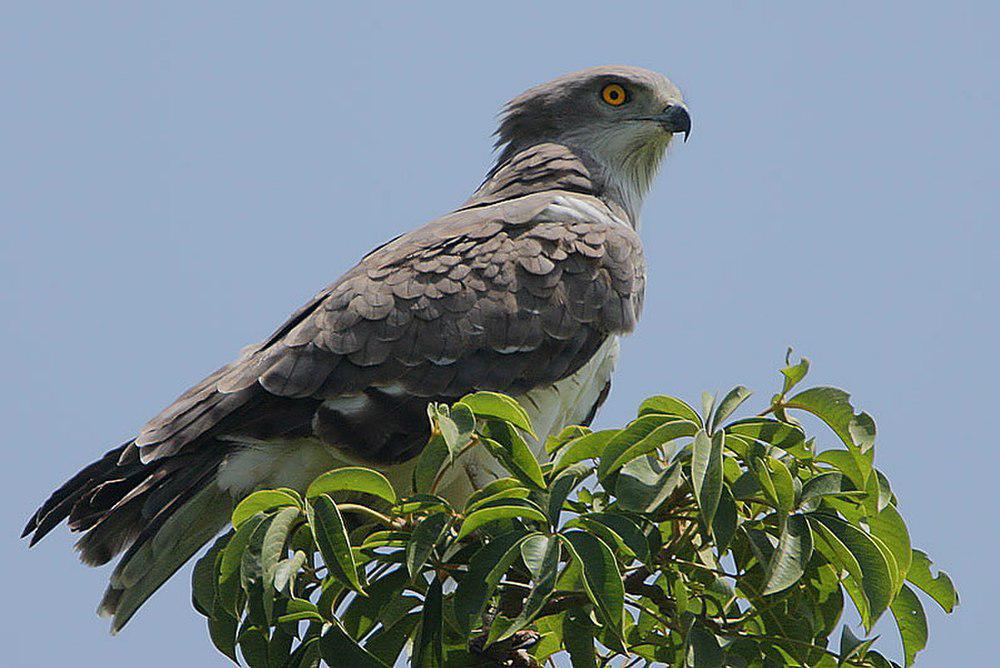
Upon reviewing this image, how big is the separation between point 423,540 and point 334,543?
0.25 m

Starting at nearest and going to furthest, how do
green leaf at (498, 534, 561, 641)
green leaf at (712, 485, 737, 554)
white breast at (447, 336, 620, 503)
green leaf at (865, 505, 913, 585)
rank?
green leaf at (498, 534, 561, 641) → green leaf at (712, 485, 737, 554) → green leaf at (865, 505, 913, 585) → white breast at (447, 336, 620, 503)

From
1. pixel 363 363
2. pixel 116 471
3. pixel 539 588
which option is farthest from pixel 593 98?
pixel 539 588

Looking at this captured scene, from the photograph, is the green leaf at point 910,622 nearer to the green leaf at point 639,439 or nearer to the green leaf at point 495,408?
the green leaf at point 639,439

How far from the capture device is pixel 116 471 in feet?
16.8

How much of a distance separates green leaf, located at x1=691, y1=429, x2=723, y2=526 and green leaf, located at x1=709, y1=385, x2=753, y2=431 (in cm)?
6

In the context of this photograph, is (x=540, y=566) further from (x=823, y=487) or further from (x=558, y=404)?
(x=558, y=404)

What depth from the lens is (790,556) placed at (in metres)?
3.46

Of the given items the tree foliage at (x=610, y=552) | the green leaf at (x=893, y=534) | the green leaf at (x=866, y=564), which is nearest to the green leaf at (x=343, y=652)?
the tree foliage at (x=610, y=552)

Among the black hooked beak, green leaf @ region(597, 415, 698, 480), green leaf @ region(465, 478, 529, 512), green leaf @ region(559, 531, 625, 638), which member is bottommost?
the black hooked beak

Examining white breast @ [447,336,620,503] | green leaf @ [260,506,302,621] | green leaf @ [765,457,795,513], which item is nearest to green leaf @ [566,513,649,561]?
green leaf @ [765,457,795,513]

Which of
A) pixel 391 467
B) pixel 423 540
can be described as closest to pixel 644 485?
pixel 423 540

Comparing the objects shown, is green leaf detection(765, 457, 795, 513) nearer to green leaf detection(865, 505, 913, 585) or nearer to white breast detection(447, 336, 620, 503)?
green leaf detection(865, 505, 913, 585)

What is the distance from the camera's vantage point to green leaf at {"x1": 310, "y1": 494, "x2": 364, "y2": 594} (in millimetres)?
3395

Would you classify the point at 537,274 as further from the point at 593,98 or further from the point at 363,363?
the point at 593,98
